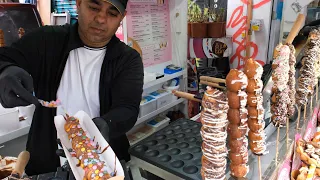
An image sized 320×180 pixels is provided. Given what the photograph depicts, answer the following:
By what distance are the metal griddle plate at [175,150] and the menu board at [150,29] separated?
158cm

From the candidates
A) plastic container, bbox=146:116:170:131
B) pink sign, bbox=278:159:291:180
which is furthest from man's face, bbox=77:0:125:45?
plastic container, bbox=146:116:170:131

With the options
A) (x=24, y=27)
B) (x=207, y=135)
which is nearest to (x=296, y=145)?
(x=207, y=135)

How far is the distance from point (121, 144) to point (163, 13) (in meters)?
2.06

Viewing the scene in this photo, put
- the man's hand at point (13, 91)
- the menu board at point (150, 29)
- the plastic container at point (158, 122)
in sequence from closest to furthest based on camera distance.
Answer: the man's hand at point (13, 91)
the menu board at point (150, 29)
the plastic container at point (158, 122)

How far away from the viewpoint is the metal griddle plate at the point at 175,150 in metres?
1.12

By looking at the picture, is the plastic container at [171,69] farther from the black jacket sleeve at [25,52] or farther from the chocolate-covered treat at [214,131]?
the chocolate-covered treat at [214,131]

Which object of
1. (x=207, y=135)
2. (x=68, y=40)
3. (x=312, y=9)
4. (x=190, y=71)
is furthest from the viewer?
(x=190, y=71)

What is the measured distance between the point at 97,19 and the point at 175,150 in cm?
71

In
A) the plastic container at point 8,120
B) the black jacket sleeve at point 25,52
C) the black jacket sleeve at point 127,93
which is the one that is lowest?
the plastic container at point 8,120

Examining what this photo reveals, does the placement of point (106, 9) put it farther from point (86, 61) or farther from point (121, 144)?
point (121, 144)

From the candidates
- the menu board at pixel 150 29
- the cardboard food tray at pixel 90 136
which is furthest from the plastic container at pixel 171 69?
the cardboard food tray at pixel 90 136

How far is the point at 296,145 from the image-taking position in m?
1.46

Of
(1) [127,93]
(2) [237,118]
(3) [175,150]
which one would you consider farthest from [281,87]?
(1) [127,93]

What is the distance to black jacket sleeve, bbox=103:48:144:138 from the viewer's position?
1276mm
